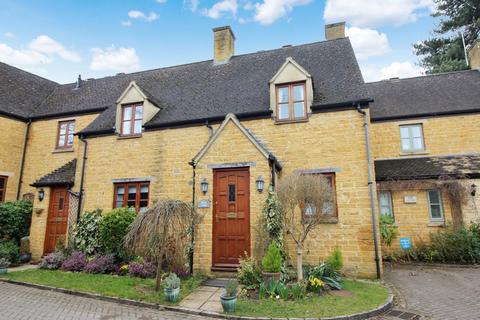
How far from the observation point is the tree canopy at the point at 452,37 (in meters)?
27.1

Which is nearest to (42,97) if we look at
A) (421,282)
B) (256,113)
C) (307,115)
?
(256,113)

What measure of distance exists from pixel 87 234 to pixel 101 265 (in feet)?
6.54

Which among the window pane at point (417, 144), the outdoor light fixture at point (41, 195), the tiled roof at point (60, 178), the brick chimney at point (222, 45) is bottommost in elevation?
the outdoor light fixture at point (41, 195)

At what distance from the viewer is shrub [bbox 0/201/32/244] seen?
12703 mm

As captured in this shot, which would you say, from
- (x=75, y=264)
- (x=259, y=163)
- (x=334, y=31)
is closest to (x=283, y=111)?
(x=259, y=163)

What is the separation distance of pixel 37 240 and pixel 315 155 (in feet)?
41.1

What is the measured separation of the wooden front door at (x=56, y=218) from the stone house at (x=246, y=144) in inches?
2.2

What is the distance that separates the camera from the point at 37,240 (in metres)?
12.4

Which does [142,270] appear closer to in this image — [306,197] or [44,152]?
[306,197]

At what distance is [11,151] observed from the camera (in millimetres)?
15828

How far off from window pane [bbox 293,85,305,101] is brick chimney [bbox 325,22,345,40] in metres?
6.54

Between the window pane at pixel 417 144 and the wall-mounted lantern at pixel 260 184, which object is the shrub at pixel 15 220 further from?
the window pane at pixel 417 144

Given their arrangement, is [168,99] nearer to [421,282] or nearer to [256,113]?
[256,113]

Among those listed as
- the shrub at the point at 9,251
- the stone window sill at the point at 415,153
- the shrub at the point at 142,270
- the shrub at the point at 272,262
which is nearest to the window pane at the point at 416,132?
the stone window sill at the point at 415,153
